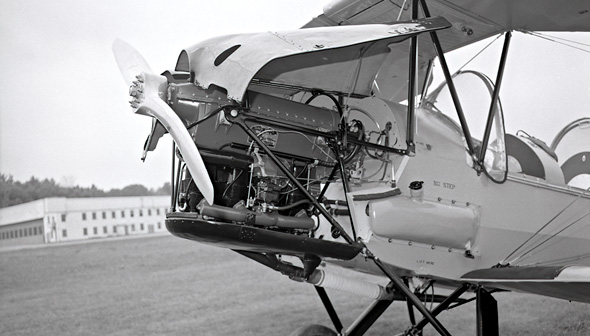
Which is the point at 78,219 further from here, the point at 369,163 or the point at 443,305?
the point at 443,305

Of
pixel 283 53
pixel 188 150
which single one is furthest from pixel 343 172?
pixel 188 150

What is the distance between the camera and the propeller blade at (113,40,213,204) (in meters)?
2.40

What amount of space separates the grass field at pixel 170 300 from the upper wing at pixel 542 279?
8.63ft

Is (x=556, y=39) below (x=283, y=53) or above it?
above

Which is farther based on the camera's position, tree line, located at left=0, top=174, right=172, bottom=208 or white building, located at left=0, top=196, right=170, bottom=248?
white building, located at left=0, top=196, right=170, bottom=248

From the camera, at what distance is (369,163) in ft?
10.6

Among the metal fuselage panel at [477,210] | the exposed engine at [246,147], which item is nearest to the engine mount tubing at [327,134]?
the exposed engine at [246,147]

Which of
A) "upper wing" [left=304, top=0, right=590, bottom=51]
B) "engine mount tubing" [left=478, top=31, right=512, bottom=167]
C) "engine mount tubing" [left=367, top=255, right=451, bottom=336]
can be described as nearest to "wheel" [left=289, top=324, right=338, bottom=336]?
"engine mount tubing" [left=367, top=255, right=451, bottom=336]

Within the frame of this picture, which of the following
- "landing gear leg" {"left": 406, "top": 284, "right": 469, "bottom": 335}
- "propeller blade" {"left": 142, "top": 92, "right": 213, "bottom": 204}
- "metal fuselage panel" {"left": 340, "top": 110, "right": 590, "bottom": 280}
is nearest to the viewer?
"propeller blade" {"left": 142, "top": 92, "right": 213, "bottom": 204}

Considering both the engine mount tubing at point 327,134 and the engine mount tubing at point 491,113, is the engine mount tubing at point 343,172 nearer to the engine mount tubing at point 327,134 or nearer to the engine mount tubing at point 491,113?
the engine mount tubing at point 327,134

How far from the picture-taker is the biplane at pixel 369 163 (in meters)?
2.61

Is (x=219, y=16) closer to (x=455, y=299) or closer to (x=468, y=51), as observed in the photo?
(x=468, y=51)

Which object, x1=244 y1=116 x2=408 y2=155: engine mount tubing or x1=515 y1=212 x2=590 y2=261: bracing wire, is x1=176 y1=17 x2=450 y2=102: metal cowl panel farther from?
x1=515 y1=212 x2=590 y2=261: bracing wire

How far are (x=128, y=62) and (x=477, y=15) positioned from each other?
225cm
